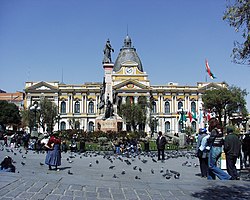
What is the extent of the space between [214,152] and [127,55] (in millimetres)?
80174

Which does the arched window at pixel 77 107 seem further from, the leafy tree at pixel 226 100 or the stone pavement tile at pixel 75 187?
the stone pavement tile at pixel 75 187

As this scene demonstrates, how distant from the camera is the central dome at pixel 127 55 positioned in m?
87.7

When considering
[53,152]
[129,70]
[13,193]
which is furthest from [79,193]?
[129,70]

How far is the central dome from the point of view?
87.7 m

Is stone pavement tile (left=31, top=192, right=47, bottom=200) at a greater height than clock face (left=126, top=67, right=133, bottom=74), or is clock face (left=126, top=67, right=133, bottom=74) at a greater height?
clock face (left=126, top=67, right=133, bottom=74)

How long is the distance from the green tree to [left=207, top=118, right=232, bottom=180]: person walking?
6782 centimetres

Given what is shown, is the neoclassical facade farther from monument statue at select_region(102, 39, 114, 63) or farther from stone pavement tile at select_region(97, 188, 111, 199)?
stone pavement tile at select_region(97, 188, 111, 199)

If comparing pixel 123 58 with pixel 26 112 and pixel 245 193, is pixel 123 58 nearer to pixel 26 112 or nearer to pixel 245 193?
pixel 26 112

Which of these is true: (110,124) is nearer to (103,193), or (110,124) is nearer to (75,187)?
(75,187)

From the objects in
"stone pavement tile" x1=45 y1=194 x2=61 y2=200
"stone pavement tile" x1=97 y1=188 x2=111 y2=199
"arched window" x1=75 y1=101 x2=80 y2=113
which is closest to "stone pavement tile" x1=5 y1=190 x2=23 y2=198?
"stone pavement tile" x1=45 y1=194 x2=61 y2=200

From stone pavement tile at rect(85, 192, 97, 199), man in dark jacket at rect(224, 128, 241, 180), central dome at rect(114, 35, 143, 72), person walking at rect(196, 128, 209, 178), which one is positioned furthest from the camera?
central dome at rect(114, 35, 143, 72)

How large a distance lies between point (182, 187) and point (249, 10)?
5862 millimetres

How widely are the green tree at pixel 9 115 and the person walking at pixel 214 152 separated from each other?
6782 centimetres

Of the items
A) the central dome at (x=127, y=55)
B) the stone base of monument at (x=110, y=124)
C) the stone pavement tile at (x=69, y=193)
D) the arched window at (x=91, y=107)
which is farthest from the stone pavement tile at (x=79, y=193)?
the central dome at (x=127, y=55)
